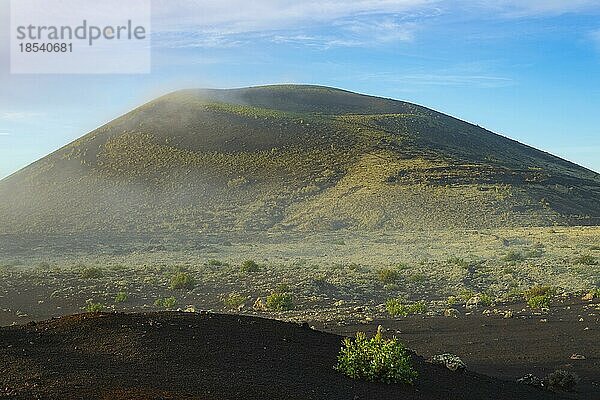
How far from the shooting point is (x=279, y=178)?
221 ft

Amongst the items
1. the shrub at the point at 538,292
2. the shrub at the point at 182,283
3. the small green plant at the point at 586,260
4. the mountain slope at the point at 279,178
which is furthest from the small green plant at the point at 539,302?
the mountain slope at the point at 279,178

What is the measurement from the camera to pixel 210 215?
197 ft

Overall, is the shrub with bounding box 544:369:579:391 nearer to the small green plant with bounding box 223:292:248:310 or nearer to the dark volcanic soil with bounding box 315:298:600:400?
the dark volcanic soil with bounding box 315:298:600:400

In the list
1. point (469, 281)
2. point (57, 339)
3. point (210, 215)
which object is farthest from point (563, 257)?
point (210, 215)

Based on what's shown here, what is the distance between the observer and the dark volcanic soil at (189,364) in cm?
748

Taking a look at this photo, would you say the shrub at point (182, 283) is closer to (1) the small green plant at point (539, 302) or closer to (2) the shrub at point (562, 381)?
(1) the small green plant at point (539, 302)

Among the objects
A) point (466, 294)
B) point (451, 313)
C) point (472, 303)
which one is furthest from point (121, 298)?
point (466, 294)

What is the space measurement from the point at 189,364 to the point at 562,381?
5995 mm

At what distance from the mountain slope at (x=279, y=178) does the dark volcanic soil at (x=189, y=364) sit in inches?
1708

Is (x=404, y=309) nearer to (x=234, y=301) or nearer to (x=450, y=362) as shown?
(x=234, y=301)

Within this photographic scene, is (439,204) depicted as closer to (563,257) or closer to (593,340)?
(563,257)

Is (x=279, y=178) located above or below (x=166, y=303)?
above

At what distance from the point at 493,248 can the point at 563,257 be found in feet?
19.0

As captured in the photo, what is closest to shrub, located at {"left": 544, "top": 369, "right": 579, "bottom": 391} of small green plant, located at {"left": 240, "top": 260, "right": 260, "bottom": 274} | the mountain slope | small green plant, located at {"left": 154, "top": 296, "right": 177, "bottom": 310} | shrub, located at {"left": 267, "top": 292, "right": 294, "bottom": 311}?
shrub, located at {"left": 267, "top": 292, "right": 294, "bottom": 311}
